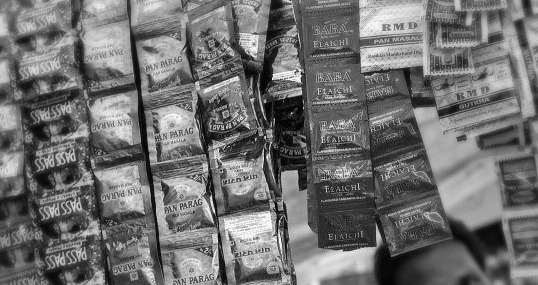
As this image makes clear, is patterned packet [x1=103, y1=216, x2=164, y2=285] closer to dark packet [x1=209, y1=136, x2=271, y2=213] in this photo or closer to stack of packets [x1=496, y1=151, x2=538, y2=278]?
dark packet [x1=209, y1=136, x2=271, y2=213]

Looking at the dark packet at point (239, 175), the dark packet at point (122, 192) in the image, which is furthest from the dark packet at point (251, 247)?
the dark packet at point (122, 192)

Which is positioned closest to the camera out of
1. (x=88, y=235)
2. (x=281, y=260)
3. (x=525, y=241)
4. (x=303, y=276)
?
(x=525, y=241)

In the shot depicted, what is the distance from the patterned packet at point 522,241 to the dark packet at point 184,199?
0.76m

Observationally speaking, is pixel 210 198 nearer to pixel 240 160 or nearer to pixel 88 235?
pixel 240 160

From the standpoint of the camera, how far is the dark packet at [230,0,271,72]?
6.22ft

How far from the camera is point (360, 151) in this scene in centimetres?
181

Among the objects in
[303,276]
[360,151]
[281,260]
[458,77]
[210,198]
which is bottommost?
[303,276]

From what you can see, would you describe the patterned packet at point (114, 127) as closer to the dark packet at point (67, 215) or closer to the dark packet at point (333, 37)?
the dark packet at point (67, 215)

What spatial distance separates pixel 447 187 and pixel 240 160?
0.65 meters

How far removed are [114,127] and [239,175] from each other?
40 centimetres

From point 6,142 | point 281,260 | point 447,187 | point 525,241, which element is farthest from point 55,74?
point 525,241

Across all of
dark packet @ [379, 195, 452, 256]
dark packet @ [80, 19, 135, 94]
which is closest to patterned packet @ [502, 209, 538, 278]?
dark packet @ [379, 195, 452, 256]

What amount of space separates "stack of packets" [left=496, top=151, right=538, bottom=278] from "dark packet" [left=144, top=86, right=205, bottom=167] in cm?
80

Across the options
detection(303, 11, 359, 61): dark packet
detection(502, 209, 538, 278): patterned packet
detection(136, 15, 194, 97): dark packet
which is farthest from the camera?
detection(136, 15, 194, 97): dark packet
